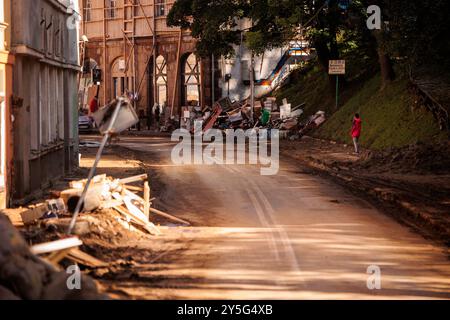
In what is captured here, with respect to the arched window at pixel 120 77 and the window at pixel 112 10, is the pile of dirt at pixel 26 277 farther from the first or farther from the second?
the window at pixel 112 10

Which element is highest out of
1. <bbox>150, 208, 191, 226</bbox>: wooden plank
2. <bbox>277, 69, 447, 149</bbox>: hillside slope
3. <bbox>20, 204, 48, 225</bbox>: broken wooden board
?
<bbox>277, 69, 447, 149</bbox>: hillside slope

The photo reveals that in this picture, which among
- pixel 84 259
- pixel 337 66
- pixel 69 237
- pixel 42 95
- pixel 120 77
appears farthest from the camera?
pixel 120 77

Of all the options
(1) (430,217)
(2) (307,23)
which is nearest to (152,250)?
(1) (430,217)

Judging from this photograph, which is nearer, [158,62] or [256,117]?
[256,117]

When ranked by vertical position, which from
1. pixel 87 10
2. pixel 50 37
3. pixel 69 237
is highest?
pixel 87 10

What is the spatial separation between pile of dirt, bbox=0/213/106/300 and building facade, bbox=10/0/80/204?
9.94 m

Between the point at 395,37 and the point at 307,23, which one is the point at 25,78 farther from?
the point at 307,23

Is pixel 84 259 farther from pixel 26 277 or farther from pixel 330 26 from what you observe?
pixel 330 26

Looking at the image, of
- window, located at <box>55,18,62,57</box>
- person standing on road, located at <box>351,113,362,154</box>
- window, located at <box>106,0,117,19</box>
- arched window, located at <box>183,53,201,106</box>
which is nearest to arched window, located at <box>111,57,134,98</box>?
window, located at <box>106,0,117,19</box>

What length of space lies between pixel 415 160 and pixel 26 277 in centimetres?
1971

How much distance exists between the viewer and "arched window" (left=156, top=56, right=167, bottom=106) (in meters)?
61.3

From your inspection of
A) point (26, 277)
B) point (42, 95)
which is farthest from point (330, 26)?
point (26, 277)

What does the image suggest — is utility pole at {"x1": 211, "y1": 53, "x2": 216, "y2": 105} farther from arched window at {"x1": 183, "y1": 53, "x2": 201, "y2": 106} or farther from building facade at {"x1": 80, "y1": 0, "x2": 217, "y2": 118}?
arched window at {"x1": 183, "y1": 53, "x2": 201, "y2": 106}

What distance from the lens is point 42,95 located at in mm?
21094
